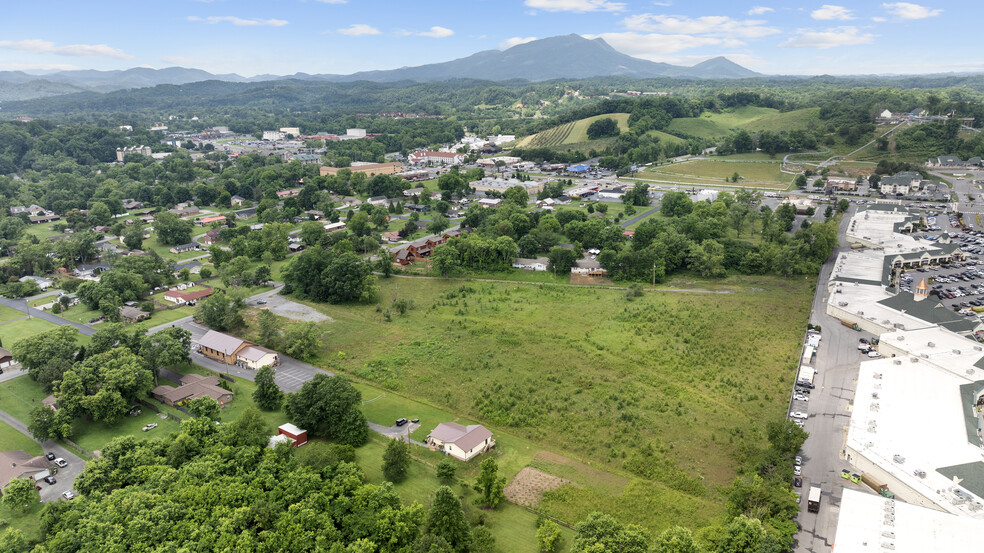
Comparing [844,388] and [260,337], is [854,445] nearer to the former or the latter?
[844,388]

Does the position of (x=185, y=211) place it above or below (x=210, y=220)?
above

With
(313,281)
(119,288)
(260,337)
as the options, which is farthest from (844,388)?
(119,288)

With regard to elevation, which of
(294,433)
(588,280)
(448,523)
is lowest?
(294,433)

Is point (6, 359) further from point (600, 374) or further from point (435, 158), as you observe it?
point (435, 158)

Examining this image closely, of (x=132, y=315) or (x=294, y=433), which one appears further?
(x=132, y=315)

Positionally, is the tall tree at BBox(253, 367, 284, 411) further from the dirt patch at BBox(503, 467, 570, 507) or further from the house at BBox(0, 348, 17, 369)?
the house at BBox(0, 348, 17, 369)

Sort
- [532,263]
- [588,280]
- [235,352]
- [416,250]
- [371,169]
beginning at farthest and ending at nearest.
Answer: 1. [371,169]
2. [416,250]
3. [532,263]
4. [588,280]
5. [235,352]

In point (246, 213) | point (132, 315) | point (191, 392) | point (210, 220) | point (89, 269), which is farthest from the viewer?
point (246, 213)

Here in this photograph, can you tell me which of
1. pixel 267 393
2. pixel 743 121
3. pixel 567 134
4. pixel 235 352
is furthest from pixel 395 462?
pixel 743 121
